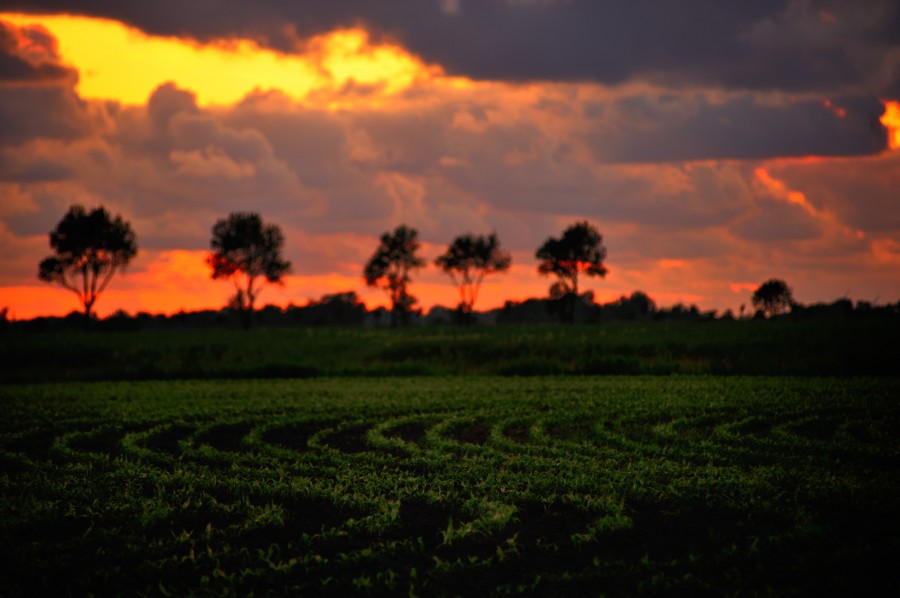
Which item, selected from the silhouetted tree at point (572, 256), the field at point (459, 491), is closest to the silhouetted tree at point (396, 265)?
the silhouetted tree at point (572, 256)

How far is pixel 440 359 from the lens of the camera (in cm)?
3928

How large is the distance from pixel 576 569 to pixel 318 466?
6243 millimetres

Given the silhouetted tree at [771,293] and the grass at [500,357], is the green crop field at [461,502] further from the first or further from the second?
the silhouetted tree at [771,293]

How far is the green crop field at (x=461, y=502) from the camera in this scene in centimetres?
748

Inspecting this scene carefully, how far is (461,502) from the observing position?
10086mm

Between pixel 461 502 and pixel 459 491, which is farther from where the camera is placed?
pixel 459 491

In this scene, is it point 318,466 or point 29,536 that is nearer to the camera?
point 29,536

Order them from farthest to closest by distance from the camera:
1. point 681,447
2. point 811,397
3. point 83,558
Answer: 1. point 811,397
2. point 681,447
3. point 83,558

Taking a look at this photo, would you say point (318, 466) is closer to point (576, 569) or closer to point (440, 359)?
point (576, 569)

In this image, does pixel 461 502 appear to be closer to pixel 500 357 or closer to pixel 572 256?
pixel 500 357

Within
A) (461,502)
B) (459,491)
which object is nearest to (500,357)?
(459,491)

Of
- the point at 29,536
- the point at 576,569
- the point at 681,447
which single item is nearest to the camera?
the point at 576,569

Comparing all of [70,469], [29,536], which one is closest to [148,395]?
[70,469]

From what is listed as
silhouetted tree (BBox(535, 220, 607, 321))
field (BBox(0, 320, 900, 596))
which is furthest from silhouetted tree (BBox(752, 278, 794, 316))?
field (BBox(0, 320, 900, 596))
